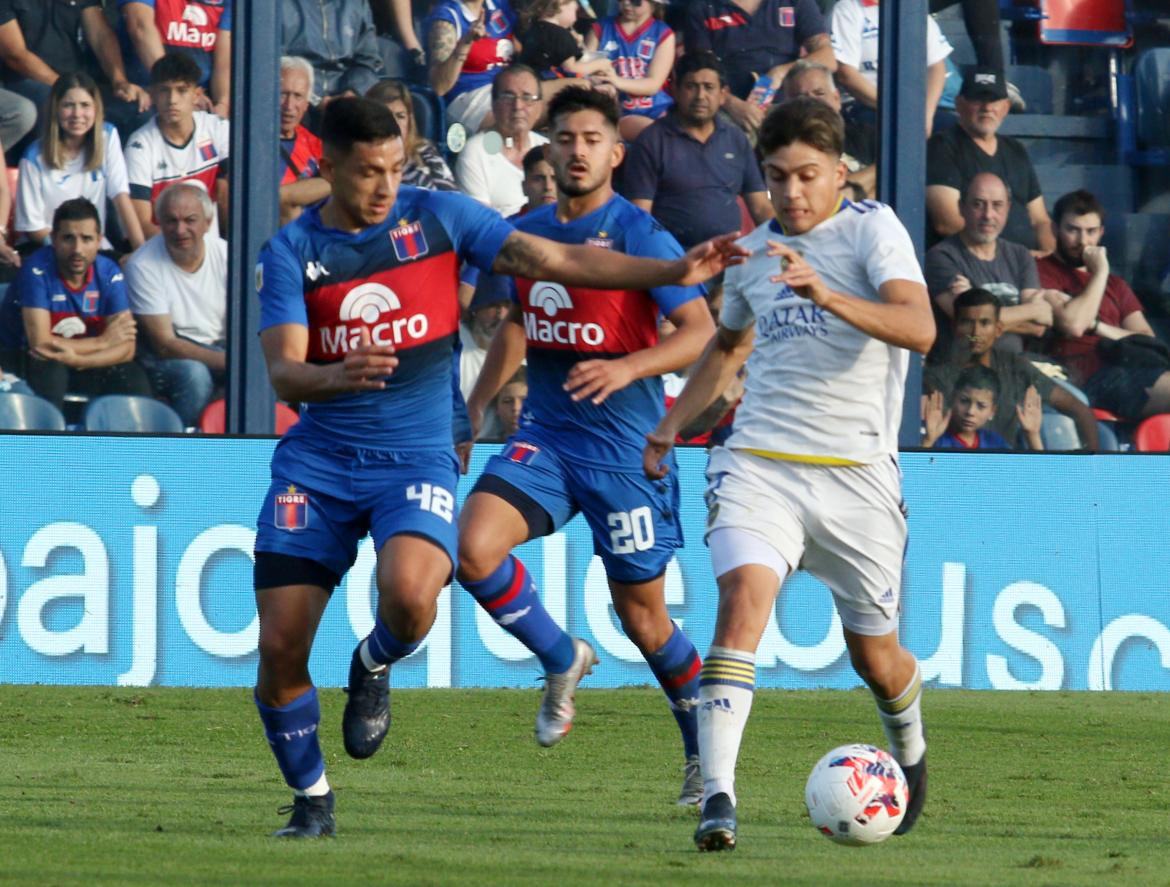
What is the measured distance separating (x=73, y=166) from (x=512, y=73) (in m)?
3.09

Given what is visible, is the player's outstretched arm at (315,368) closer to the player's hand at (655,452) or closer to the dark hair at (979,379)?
the player's hand at (655,452)

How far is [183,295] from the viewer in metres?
12.8

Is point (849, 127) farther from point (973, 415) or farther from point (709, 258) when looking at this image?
point (709, 258)

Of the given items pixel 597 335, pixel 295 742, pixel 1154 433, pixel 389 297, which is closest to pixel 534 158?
pixel 1154 433

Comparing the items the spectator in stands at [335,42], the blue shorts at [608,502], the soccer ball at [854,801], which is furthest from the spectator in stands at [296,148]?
the soccer ball at [854,801]

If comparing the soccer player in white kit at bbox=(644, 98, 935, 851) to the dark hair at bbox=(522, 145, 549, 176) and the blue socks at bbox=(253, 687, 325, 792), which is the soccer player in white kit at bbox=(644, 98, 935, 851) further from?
the dark hair at bbox=(522, 145, 549, 176)

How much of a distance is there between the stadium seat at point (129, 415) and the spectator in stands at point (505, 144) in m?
2.57

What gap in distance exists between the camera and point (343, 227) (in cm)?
616

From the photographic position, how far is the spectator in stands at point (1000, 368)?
1378 cm

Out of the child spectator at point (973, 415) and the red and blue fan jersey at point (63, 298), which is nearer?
the red and blue fan jersey at point (63, 298)

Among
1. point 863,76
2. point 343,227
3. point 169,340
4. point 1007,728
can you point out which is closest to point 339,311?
point 343,227

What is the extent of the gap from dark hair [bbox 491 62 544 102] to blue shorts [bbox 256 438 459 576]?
773 centimetres

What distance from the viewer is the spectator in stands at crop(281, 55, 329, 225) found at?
508 inches

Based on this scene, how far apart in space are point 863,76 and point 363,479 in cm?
881
